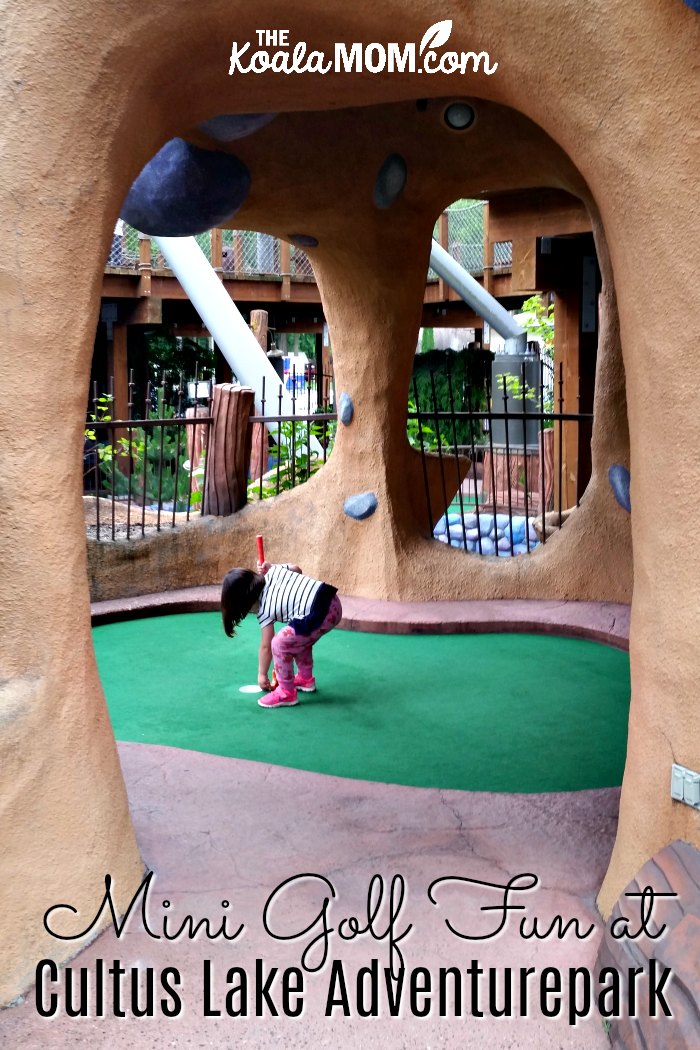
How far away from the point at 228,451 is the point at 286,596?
3182 mm

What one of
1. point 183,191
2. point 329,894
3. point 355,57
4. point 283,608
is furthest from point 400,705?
point 355,57

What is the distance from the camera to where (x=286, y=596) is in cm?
495

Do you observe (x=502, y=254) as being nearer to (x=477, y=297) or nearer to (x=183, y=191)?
(x=477, y=297)

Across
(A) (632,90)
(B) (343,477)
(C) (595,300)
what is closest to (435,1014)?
(A) (632,90)

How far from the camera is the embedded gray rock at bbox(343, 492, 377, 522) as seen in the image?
7293mm

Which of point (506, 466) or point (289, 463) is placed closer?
point (289, 463)

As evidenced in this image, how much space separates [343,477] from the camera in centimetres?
745

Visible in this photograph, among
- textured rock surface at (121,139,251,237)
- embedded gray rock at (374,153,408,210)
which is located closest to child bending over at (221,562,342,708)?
textured rock surface at (121,139,251,237)

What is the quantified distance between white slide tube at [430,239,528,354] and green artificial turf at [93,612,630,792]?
9519 mm

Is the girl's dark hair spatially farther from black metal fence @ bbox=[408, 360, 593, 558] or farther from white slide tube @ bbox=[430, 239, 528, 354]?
white slide tube @ bbox=[430, 239, 528, 354]

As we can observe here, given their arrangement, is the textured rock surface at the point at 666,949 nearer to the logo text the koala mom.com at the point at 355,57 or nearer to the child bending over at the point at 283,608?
the logo text the koala mom.com at the point at 355,57

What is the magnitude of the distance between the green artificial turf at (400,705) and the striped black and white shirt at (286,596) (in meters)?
0.48

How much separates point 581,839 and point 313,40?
2684 mm

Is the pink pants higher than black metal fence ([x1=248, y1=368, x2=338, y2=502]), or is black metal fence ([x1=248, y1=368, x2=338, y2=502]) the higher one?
black metal fence ([x1=248, y1=368, x2=338, y2=502])
